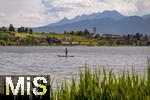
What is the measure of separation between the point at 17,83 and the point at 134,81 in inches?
165

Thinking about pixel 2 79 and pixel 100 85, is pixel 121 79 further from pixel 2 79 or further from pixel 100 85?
pixel 2 79

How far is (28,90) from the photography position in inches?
373

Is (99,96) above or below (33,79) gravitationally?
below

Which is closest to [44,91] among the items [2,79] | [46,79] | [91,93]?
[46,79]

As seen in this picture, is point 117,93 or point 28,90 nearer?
point 28,90

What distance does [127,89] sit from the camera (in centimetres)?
1238

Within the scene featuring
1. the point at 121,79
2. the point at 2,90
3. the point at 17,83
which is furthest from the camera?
the point at 121,79

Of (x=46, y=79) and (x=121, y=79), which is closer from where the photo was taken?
(x=46, y=79)

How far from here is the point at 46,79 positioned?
382 inches

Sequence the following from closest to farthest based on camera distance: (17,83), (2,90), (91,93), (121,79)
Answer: (17,83)
(2,90)
(91,93)
(121,79)

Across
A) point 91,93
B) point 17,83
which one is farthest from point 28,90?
point 91,93

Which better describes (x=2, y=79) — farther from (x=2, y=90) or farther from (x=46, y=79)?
(x=46, y=79)

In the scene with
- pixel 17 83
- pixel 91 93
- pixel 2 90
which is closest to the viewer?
pixel 17 83

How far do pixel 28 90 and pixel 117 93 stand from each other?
3455mm
